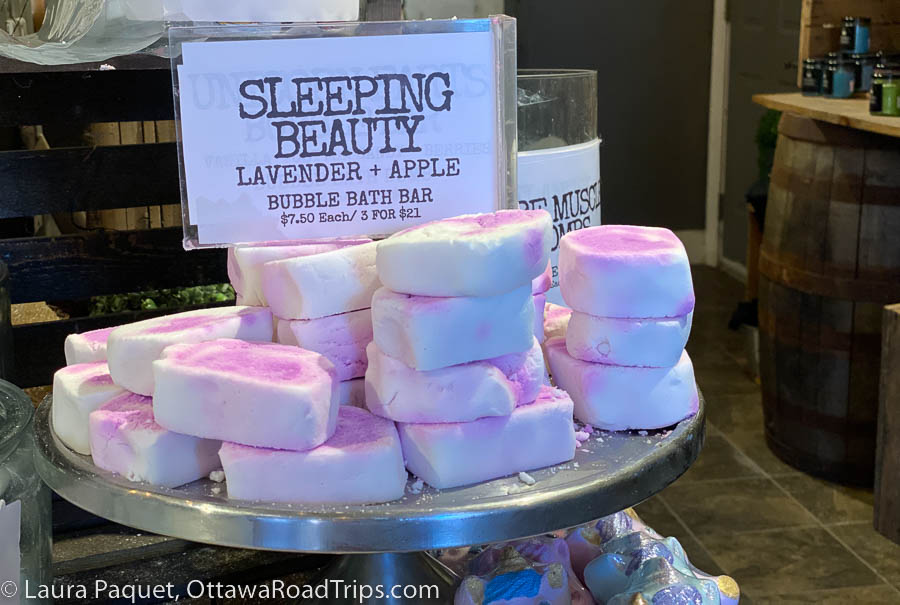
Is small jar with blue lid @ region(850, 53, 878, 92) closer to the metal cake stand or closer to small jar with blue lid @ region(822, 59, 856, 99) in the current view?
small jar with blue lid @ region(822, 59, 856, 99)

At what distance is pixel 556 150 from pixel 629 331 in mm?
567

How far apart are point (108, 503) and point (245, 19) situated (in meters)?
0.77

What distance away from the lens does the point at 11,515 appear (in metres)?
0.90

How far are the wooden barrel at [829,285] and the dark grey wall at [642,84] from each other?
7.04ft

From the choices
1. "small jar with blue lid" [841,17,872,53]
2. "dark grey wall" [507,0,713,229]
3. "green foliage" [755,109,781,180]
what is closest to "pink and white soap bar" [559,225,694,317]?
"small jar with blue lid" [841,17,872,53]

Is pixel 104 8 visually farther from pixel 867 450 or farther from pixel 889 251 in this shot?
pixel 867 450

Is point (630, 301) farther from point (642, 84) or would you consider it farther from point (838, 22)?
point (642, 84)

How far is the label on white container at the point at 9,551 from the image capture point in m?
0.90

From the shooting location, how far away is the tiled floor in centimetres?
249

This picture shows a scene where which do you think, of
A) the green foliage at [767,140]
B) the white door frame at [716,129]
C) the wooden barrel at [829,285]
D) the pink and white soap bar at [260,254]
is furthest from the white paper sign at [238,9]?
the white door frame at [716,129]

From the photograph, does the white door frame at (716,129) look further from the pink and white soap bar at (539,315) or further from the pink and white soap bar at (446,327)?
the pink and white soap bar at (446,327)

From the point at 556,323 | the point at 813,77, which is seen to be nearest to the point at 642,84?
the point at 813,77

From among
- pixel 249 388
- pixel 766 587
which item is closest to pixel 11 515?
pixel 249 388

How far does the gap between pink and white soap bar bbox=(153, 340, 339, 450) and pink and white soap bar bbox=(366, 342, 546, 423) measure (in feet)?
0.17
